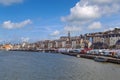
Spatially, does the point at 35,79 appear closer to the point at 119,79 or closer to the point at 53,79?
the point at 53,79

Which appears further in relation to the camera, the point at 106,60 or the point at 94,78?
the point at 106,60

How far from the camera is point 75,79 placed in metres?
45.2

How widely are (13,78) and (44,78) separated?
15.0 ft

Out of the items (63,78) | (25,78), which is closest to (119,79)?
(63,78)

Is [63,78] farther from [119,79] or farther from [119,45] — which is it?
[119,45]

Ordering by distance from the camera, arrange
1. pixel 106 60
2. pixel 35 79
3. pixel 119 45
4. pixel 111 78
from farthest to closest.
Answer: pixel 119 45, pixel 106 60, pixel 111 78, pixel 35 79

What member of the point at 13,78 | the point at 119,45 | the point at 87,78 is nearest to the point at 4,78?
the point at 13,78

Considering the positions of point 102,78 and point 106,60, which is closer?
point 102,78

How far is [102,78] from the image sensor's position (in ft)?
154

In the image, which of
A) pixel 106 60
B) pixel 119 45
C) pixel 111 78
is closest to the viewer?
pixel 111 78

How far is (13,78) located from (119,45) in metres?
152

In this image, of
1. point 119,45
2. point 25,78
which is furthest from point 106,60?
point 119,45

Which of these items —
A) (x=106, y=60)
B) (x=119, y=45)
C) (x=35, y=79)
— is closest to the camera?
(x=35, y=79)

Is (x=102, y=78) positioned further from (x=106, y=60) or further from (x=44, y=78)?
(x=106, y=60)
